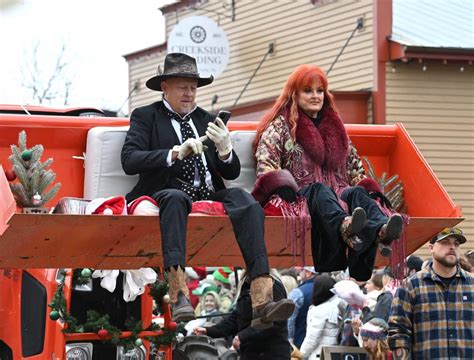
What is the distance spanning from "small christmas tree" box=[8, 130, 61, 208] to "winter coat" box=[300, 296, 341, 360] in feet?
16.0

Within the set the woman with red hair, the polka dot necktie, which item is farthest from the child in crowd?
the polka dot necktie

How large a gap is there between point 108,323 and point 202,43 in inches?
656

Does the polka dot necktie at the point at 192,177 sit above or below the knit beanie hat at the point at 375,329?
above

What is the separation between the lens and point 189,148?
28.5 feet

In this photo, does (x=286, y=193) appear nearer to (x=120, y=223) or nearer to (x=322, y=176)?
(x=322, y=176)

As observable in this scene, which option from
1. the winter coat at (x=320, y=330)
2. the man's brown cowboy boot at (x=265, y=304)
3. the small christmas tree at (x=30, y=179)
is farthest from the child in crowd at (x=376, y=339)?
the small christmas tree at (x=30, y=179)

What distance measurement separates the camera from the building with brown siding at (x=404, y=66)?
2411 cm

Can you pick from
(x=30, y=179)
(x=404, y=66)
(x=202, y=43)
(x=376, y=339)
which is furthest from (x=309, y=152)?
(x=202, y=43)

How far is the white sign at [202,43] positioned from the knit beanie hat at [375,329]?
15.0 m

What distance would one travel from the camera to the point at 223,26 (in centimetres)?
3025

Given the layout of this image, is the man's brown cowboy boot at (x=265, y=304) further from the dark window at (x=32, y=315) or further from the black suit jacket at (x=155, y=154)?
the dark window at (x=32, y=315)

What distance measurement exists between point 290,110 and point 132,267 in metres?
1.72

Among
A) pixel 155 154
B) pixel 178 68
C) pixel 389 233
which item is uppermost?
pixel 178 68

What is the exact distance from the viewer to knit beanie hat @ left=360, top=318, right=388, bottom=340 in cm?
1141
